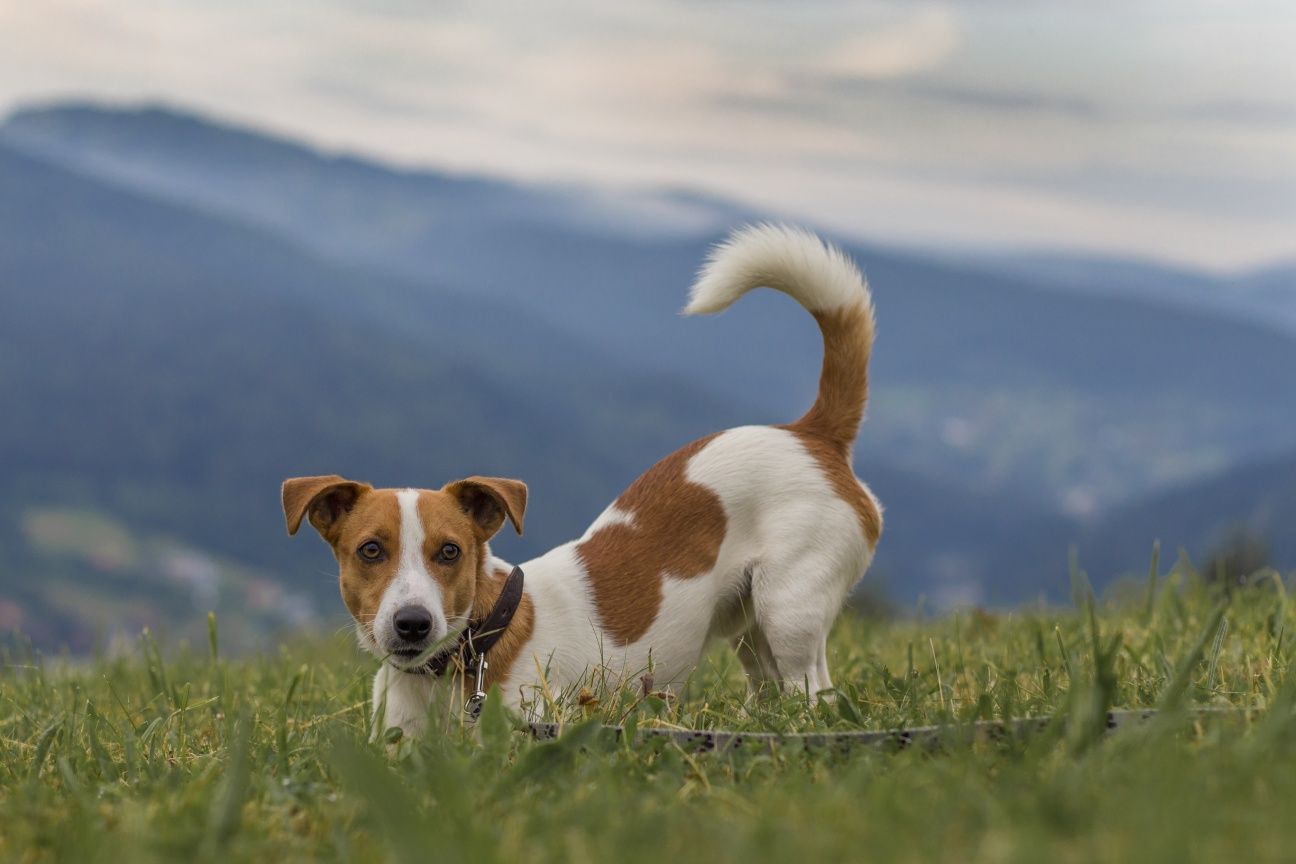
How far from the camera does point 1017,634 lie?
6535 mm

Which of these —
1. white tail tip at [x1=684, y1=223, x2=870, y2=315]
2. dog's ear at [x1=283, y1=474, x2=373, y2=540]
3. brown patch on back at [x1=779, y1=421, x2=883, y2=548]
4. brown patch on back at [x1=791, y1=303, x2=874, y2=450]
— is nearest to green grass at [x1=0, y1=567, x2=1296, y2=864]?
dog's ear at [x1=283, y1=474, x2=373, y2=540]

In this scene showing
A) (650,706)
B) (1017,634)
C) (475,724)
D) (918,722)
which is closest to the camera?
(918,722)

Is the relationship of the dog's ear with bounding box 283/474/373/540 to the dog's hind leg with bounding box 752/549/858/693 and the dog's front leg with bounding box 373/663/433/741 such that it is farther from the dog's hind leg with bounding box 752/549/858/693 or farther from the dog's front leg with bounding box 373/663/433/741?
the dog's hind leg with bounding box 752/549/858/693

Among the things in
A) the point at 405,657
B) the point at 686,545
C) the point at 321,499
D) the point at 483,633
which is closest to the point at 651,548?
the point at 686,545

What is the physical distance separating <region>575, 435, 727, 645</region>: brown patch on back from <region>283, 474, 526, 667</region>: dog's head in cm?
60

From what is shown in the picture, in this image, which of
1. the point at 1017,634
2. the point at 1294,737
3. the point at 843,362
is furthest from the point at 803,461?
the point at 1294,737

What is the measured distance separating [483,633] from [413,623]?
38 centimetres

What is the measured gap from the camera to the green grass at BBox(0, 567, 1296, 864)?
2432mm

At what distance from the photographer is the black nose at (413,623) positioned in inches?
184

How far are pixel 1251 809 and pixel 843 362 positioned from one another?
12.2ft

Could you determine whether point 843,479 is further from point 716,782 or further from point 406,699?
point 716,782

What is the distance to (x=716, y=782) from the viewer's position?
132 inches

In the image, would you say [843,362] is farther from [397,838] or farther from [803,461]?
[397,838]

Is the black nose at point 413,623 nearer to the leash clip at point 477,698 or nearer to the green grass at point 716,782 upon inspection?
the leash clip at point 477,698
